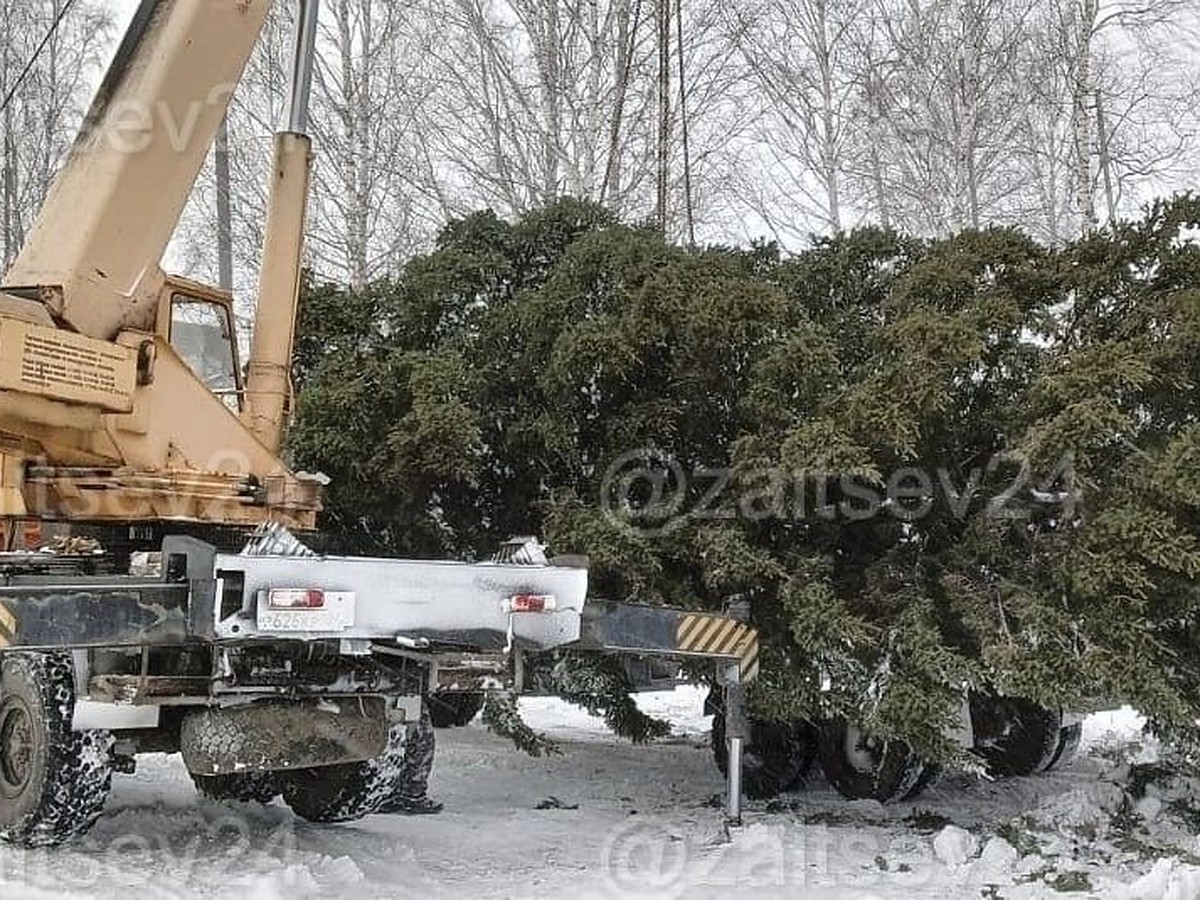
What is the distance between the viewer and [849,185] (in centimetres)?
2233

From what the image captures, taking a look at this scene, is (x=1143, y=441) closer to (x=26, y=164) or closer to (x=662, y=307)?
(x=662, y=307)

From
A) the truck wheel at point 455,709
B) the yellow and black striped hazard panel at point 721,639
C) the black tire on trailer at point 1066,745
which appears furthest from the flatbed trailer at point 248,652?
the black tire on trailer at point 1066,745

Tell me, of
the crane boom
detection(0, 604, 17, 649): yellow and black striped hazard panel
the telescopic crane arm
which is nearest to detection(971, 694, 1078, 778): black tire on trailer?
the telescopic crane arm

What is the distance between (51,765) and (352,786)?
1499 millimetres

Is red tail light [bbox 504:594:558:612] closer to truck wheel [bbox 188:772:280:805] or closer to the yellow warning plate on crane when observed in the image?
truck wheel [bbox 188:772:280:805]

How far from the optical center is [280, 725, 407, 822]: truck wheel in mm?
6695

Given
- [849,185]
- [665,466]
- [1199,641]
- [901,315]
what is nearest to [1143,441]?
[1199,641]

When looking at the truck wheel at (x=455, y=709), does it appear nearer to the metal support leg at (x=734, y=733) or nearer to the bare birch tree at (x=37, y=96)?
the metal support leg at (x=734, y=733)

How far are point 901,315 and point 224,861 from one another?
4700 millimetres

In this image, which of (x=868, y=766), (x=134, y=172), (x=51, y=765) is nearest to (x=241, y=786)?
(x=51, y=765)

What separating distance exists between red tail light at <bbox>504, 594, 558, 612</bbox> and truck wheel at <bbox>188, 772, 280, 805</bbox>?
2.02 meters

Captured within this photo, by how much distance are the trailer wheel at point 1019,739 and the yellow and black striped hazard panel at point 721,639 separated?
2.35 metres

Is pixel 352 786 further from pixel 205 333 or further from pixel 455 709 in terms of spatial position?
pixel 205 333

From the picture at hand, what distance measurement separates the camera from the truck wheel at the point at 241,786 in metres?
7.08
